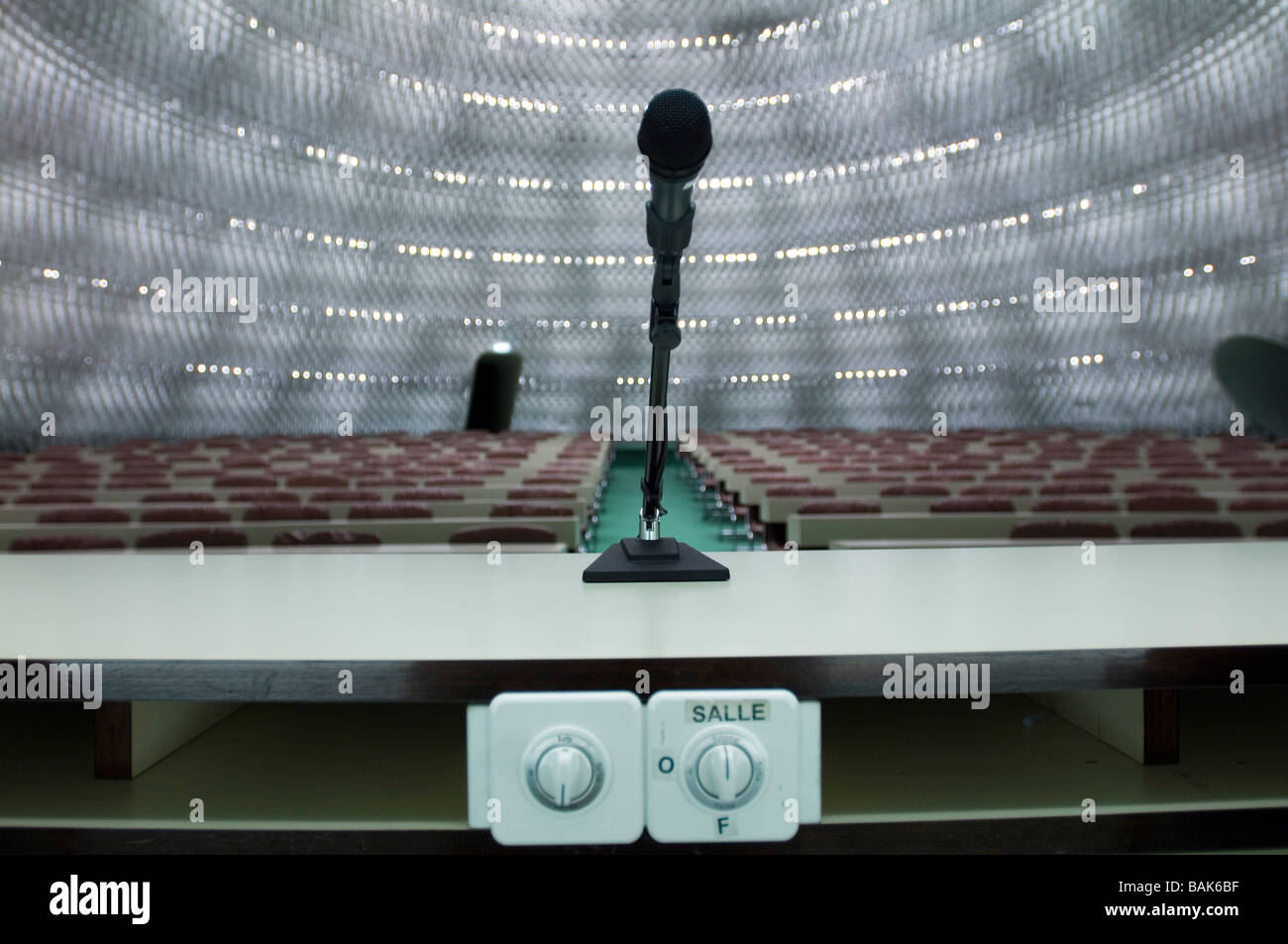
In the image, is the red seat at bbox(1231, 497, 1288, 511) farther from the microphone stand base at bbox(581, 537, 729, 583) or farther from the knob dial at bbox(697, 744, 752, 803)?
the knob dial at bbox(697, 744, 752, 803)

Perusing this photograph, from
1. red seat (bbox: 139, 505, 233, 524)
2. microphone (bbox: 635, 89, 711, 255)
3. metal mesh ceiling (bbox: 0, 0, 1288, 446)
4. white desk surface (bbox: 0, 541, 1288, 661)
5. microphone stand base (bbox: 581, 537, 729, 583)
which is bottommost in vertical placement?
red seat (bbox: 139, 505, 233, 524)

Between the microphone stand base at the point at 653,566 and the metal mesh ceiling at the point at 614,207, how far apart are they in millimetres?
16727

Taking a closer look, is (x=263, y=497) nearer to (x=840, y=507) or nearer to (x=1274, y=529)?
(x=840, y=507)

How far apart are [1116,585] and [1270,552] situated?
0.71m

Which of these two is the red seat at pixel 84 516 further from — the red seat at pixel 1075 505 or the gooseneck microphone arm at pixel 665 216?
the red seat at pixel 1075 505

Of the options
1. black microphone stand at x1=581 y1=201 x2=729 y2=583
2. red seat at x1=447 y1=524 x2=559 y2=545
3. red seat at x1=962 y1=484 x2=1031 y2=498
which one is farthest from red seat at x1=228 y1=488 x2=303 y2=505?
black microphone stand at x1=581 y1=201 x2=729 y2=583

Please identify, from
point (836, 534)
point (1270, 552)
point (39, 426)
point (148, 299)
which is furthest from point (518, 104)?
point (1270, 552)

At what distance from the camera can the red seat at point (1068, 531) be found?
4.32m

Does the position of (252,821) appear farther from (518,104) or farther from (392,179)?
(518,104)

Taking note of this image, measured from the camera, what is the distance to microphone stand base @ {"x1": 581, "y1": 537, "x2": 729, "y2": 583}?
1562 mm

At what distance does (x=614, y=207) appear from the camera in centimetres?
2541

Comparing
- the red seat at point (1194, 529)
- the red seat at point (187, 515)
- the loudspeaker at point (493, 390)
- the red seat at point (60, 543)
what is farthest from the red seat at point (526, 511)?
the loudspeaker at point (493, 390)

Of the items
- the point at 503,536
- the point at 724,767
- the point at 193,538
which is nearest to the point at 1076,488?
the point at 503,536

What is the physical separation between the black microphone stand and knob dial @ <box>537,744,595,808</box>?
57 cm
